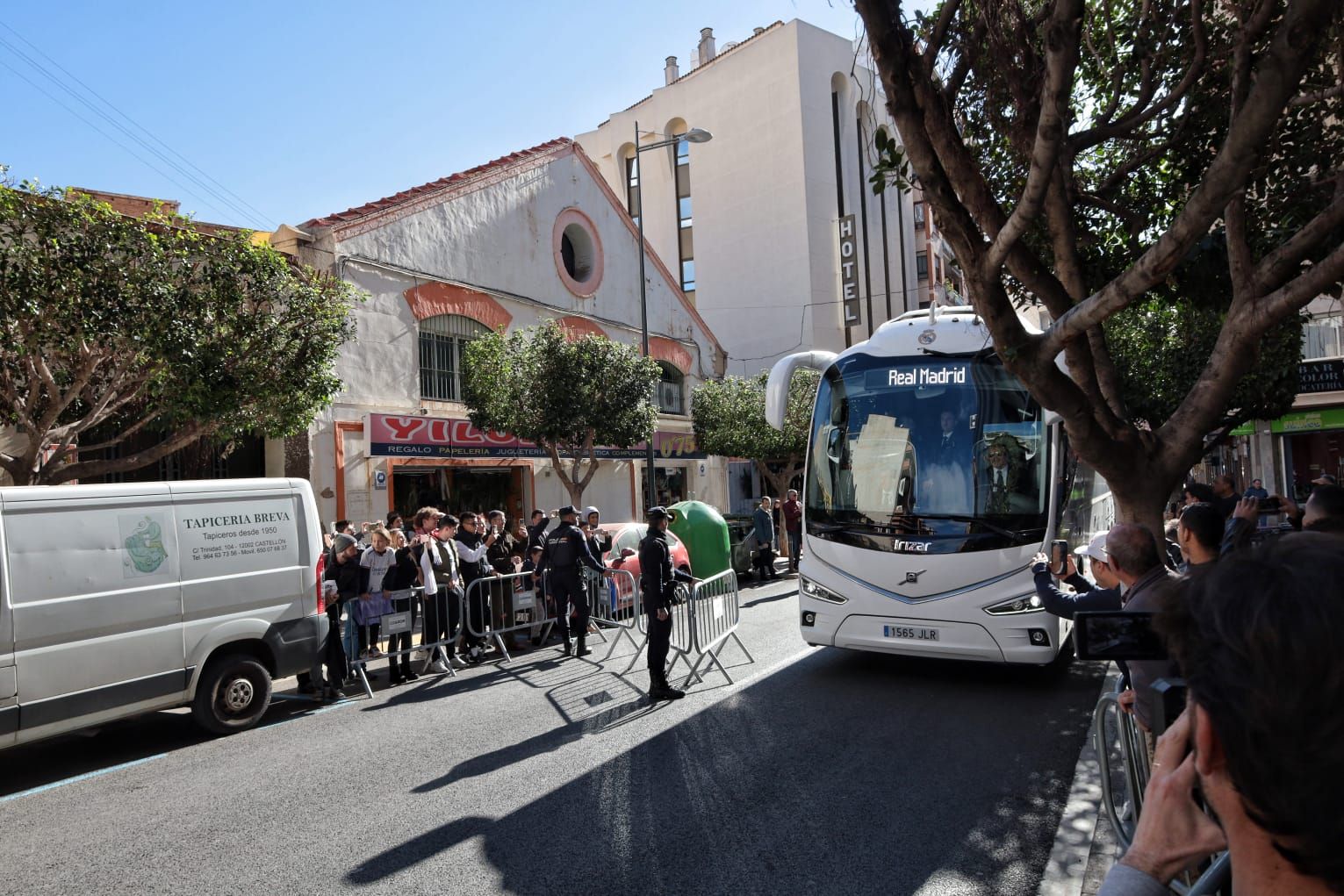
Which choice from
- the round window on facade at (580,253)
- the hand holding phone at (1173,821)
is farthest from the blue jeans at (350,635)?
the round window on facade at (580,253)

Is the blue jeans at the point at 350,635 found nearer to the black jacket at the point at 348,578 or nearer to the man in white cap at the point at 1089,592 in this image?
the black jacket at the point at 348,578

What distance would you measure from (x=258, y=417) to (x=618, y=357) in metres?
7.85

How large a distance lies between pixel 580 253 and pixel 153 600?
679 inches

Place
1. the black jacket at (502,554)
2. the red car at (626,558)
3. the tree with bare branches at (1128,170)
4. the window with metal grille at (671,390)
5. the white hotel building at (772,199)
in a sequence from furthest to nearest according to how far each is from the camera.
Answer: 1. the white hotel building at (772,199)
2. the window with metal grille at (671,390)
3. the red car at (626,558)
4. the black jacket at (502,554)
5. the tree with bare branches at (1128,170)

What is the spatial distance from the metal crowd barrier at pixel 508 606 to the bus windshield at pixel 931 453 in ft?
13.5

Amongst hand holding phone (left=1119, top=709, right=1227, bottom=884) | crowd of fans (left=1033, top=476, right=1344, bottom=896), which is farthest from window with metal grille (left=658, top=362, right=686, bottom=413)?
crowd of fans (left=1033, top=476, right=1344, bottom=896)

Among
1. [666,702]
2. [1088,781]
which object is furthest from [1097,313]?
[666,702]

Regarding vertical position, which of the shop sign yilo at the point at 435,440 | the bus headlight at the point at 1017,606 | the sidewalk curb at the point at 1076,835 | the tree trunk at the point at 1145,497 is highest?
the shop sign yilo at the point at 435,440

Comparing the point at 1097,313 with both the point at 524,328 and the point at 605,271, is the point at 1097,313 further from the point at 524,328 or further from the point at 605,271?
the point at 605,271

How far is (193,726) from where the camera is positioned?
780 centimetres

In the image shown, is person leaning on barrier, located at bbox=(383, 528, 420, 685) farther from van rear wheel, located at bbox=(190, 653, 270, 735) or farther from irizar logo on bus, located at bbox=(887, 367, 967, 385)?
irizar logo on bus, located at bbox=(887, 367, 967, 385)

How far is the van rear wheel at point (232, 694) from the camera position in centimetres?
725

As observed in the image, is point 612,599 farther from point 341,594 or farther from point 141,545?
point 141,545

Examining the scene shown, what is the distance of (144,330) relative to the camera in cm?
888
